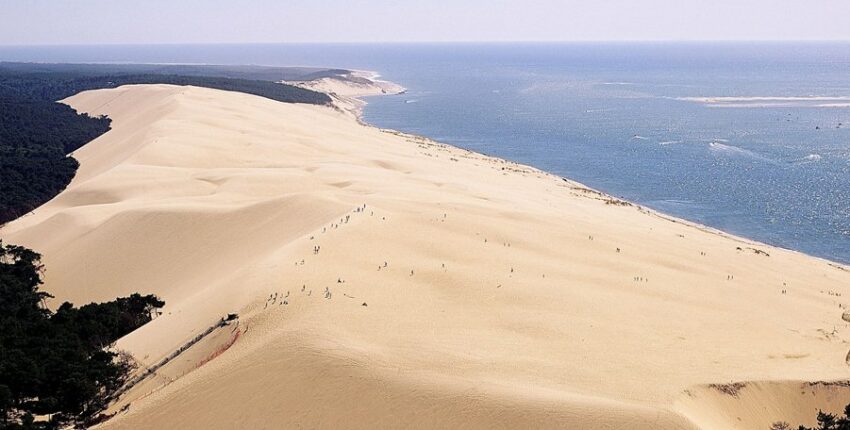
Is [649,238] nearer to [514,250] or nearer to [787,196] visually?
[514,250]

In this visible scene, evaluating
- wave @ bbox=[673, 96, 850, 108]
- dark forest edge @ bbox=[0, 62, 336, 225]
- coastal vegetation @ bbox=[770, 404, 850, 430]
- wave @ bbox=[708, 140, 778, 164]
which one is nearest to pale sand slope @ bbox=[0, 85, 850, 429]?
coastal vegetation @ bbox=[770, 404, 850, 430]

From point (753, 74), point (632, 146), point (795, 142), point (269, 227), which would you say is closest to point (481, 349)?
point (269, 227)

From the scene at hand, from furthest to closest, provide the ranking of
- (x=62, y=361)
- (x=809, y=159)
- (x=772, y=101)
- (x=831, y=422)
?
(x=772, y=101)
(x=809, y=159)
(x=62, y=361)
(x=831, y=422)

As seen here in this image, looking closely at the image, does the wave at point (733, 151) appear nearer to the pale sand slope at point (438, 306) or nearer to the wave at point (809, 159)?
the wave at point (809, 159)

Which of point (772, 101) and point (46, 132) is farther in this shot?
point (772, 101)

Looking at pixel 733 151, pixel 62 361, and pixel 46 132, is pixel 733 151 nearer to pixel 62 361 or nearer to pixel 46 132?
pixel 62 361

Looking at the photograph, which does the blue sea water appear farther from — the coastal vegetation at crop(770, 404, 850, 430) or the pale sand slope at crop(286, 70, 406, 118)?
the coastal vegetation at crop(770, 404, 850, 430)

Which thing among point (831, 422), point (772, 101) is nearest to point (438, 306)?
point (831, 422)
